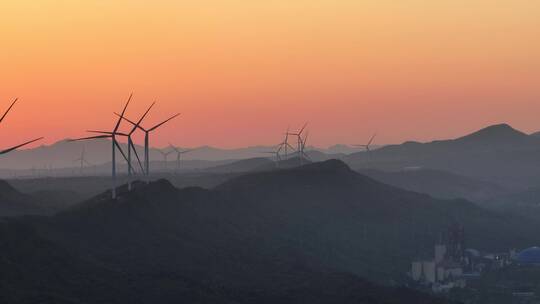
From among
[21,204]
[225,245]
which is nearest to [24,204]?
[21,204]

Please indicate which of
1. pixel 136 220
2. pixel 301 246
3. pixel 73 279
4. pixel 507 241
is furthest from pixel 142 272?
pixel 507 241

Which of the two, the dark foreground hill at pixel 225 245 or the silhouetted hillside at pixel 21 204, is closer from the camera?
the dark foreground hill at pixel 225 245

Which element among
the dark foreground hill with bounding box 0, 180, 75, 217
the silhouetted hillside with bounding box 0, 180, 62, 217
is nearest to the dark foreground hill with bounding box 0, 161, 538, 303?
the dark foreground hill with bounding box 0, 180, 75, 217

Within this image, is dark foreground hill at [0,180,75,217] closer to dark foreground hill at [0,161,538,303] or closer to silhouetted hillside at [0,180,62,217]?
silhouetted hillside at [0,180,62,217]

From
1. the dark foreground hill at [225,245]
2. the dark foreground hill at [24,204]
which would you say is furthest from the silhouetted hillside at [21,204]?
the dark foreground hill at [225,245]

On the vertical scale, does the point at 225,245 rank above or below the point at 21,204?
below

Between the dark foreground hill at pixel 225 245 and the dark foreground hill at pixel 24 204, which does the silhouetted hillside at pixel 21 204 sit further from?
the dark foreground hill at pixel 225 245

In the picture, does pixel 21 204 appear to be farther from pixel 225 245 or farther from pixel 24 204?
pixel 225 245

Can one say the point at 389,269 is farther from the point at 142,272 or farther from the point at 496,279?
the point at 142,272
